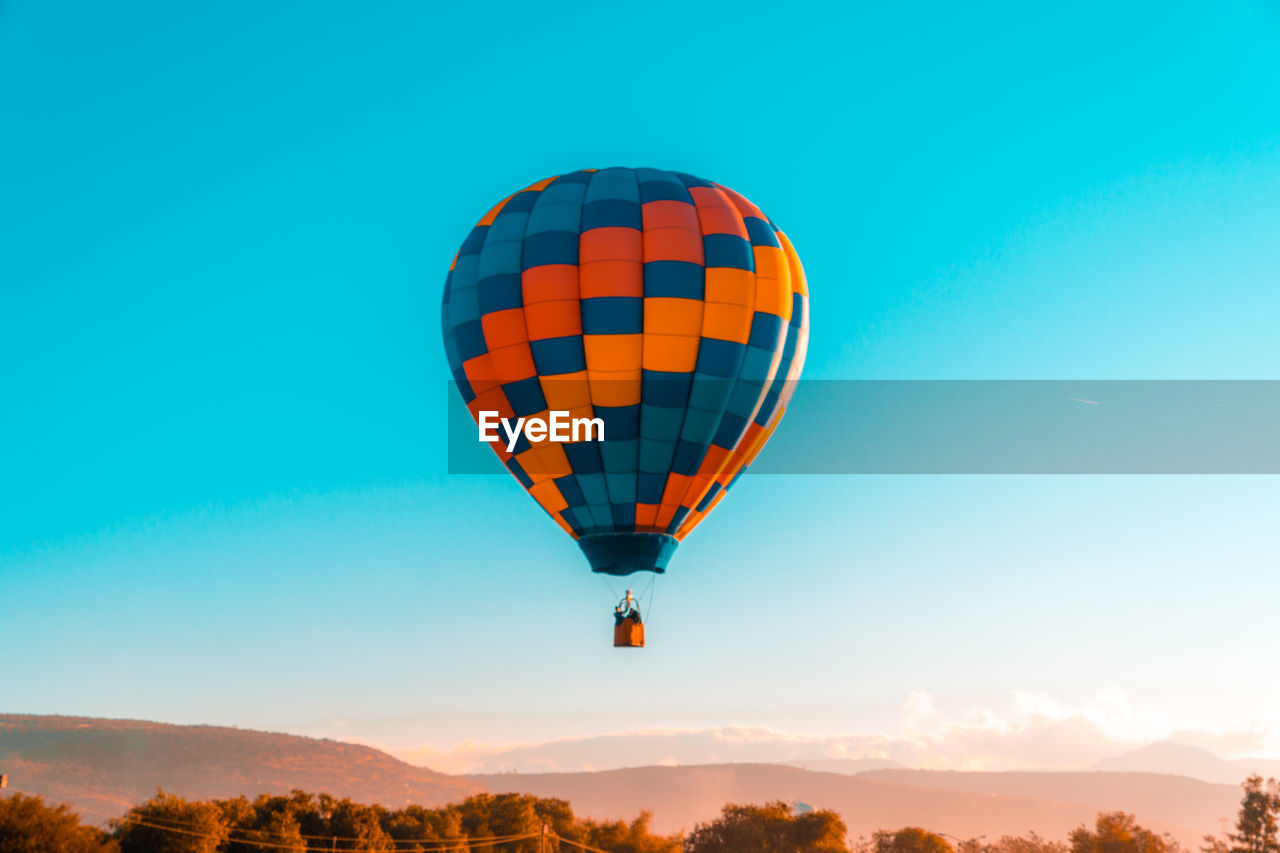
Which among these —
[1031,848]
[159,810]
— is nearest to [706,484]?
[159,810]

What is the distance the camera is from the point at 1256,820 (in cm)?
6919

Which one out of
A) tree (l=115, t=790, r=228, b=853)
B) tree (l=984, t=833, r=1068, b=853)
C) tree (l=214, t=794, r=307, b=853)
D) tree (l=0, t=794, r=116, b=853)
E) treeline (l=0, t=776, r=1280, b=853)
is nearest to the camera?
tree (l=0, t=794, r=116, b=853)

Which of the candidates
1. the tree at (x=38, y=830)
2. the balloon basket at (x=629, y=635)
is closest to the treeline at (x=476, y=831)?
the tree at (x=38, y=830)

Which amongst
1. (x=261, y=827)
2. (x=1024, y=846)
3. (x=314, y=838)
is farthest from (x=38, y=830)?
(x=1024, y=846)

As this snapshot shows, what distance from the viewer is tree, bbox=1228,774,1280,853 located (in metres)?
68.6

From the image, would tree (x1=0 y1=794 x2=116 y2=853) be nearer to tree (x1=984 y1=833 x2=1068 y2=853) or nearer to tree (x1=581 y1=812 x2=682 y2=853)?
tree (x1=581 y1=812 x2=682 y2=853)

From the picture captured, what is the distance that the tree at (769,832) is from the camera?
73.4 m

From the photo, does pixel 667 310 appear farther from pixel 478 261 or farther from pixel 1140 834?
pixel 1140 834

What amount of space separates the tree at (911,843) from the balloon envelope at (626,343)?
187 feet

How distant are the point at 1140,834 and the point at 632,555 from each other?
59926 mm

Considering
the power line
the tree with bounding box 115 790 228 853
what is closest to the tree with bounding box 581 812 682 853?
the power line

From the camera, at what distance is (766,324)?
2962cm

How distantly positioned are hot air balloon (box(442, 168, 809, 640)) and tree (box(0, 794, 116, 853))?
65.5ft

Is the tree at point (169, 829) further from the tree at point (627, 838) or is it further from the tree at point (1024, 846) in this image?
the tree at point (1024, 846)
